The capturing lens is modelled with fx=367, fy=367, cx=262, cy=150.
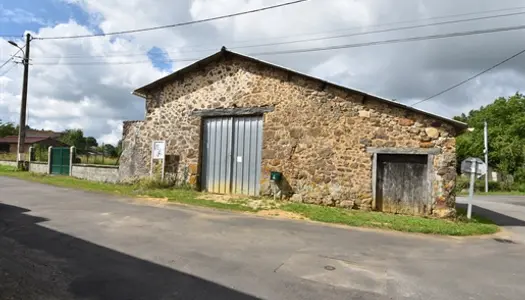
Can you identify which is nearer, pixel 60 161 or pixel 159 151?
pixel 159 151

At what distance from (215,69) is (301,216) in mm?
7184

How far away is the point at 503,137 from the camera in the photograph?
3994cm

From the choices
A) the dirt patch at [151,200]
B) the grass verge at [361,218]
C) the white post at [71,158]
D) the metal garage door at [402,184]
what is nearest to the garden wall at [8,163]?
the white post at [71,158]

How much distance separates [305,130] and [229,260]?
7.52 meters

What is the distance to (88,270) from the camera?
4.84 meters

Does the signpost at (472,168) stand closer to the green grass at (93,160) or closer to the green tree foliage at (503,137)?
the green grass at (93,160)

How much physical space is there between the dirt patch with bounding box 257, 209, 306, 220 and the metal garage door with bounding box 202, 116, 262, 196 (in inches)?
106

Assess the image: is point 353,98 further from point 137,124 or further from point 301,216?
point 137,124

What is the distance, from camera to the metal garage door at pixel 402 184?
11.0m

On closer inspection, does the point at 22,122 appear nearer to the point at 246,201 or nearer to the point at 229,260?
the point at 246,201

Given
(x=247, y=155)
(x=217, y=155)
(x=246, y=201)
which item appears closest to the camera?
(x=246, y=201)

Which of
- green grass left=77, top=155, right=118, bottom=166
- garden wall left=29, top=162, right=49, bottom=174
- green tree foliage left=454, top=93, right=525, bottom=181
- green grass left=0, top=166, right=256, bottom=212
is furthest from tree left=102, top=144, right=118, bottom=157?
green tree foliage left=454, top=93, right=525, bottom=181

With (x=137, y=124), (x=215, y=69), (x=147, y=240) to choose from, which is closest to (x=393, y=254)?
(x=147, y=240)

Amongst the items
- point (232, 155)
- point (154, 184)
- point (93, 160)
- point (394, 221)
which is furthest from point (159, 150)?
point (93, 160)
